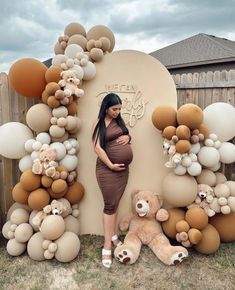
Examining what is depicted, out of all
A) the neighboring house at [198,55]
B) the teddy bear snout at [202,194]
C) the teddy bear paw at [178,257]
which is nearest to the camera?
the teddy bear paw at [178,257]

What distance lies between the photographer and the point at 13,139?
302 centimetres

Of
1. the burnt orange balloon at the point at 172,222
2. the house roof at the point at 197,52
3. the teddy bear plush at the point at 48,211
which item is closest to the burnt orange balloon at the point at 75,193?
the teddy bear plush at the point at 48,211

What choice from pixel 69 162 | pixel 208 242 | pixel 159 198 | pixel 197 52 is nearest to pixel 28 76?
pixel 69 162

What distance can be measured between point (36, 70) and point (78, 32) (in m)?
0.83

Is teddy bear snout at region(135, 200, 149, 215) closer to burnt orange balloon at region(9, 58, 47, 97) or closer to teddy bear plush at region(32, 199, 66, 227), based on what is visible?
teddy bear plush at region(32, 199, 66, 227)

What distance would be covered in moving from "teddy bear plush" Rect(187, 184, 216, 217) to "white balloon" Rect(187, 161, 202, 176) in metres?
0.19

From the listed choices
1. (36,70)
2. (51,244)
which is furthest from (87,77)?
(51,244)

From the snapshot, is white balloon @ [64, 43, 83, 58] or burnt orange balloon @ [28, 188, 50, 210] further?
white balloon @ [64, 43, 83, 58]

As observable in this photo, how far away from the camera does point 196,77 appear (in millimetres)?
4609

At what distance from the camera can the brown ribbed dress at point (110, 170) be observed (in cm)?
299

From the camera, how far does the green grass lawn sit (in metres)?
2.65

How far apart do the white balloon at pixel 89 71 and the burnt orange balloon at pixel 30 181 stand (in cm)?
116

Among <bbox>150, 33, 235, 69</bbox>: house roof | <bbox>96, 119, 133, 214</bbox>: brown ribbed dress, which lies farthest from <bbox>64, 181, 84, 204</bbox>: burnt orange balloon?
<bbox>150, 33, 235, 69</bbox>: house roof

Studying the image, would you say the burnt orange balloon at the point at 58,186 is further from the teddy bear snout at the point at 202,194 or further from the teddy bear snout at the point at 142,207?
the teddy bear snout at the point at 202,194
